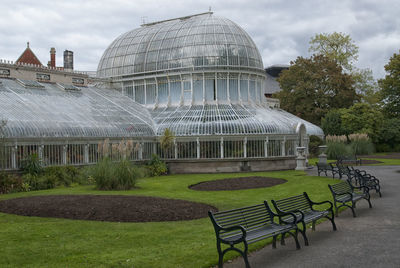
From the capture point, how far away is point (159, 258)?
843 cm

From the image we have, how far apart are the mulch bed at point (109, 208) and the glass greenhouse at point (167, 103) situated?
24.6 feet

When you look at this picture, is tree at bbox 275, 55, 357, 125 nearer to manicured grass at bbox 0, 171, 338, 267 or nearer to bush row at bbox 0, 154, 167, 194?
bush row at bbox 0, 154, 167, 194

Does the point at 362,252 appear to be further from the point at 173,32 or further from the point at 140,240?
the point at 173,32

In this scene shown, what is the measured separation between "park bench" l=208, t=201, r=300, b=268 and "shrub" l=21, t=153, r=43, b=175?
1377 centimetres

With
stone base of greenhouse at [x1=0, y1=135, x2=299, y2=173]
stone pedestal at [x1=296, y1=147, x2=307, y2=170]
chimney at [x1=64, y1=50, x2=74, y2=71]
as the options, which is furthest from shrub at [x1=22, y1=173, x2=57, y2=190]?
chimney at [x1=64, y1=50, x2=74, y2=71]

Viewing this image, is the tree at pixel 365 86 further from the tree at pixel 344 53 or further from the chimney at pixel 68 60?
the chimney at pixel 68 60

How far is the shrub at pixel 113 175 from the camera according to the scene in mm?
18875

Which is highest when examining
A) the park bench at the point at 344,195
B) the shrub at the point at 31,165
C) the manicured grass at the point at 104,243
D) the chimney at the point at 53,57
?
the chimney at the point at 53,57

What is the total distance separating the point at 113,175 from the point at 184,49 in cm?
1686

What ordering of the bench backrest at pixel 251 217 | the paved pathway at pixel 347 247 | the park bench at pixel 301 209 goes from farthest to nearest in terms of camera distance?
the park bench at pixel 301 209 < the bench backrest at pixel 251 217 < the paved pathway at pixel 347 247

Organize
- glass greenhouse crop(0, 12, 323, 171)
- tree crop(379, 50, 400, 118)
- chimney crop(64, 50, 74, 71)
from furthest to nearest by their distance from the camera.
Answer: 1. tree crop(379, 50, 400, 118)
2. chimney crop(64, 50, 74, 71)
3. glass greenhouse crop(0, 12, 323, 171)

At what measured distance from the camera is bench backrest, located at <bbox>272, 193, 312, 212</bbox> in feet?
33.7

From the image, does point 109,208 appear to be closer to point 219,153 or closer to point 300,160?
point 219,153

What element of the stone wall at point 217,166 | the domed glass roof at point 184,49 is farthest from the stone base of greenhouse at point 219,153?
the domed glass roof at point 184,49
